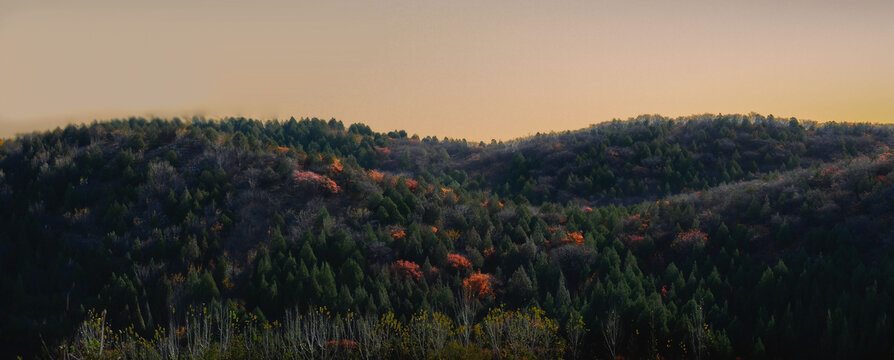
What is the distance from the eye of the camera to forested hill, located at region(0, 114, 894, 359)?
1748 inches

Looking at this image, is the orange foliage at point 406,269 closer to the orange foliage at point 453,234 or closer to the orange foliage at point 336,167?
the orange foliage at point 453,234

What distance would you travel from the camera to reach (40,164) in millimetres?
71562

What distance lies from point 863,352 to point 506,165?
2739 inches

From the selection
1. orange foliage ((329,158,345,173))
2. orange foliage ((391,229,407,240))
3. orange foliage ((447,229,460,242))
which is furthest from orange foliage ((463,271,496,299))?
orange foliage ((329,158,345,173))

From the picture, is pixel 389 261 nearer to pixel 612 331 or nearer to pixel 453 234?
pixel 453 234

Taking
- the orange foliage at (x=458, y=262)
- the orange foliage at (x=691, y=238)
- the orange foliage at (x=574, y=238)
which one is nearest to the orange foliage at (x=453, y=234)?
the orange foliage at (x=458, y=262)

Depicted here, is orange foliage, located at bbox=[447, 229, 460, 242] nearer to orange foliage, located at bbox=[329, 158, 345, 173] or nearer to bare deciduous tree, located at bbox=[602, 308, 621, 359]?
orange foliage, located at bbox=[329, 158, 345, 173]

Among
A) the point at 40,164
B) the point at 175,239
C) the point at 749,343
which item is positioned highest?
the point at 40,164

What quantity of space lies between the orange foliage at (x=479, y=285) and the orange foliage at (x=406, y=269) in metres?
3.89

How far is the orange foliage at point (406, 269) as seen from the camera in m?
55.4

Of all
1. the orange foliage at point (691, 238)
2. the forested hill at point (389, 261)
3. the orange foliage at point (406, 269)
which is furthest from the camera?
the orange foliage at point (691, 238)

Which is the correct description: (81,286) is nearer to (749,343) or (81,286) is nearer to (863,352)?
(749,343)

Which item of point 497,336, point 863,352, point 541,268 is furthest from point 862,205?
point 497,336

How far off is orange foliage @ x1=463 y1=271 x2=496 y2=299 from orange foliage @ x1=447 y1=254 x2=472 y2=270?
1.80 meters
